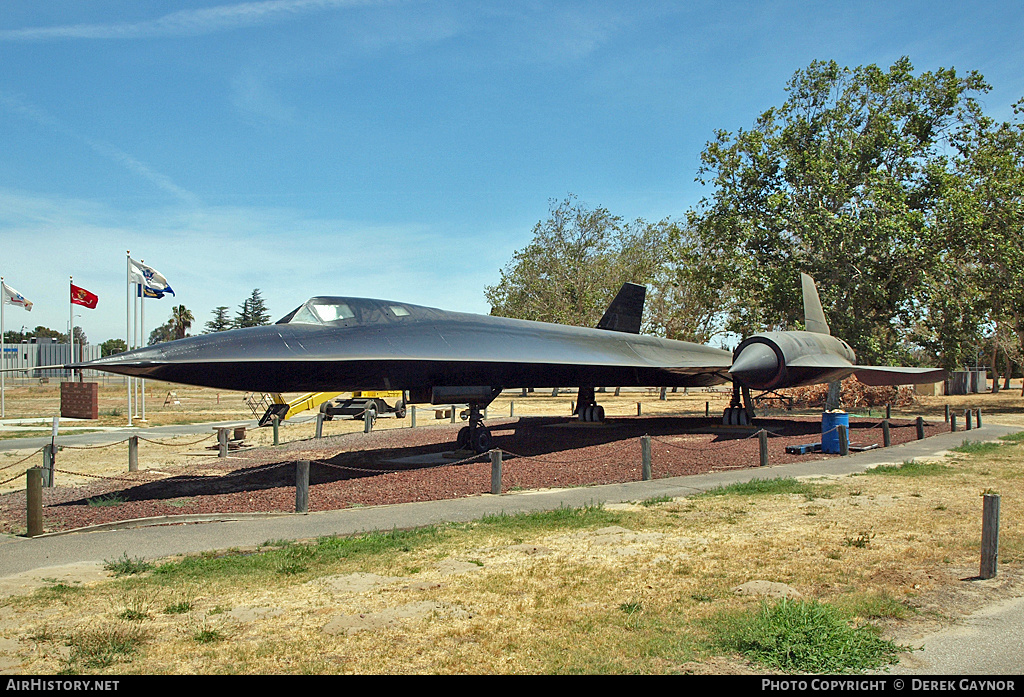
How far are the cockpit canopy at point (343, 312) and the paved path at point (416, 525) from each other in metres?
4.32

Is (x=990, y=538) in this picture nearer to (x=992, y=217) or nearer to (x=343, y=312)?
(x=343, y=312)

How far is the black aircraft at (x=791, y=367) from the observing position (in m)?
18.6

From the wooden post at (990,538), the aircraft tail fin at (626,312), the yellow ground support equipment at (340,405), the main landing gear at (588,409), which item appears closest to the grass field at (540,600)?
the wooden post at (990,538)

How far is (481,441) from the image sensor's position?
50.7 feet

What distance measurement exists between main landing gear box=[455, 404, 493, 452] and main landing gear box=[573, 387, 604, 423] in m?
8.45

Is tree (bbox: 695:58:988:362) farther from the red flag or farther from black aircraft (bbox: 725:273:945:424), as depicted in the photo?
the red flag

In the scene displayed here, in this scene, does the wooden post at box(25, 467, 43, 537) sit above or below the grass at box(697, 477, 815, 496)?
above

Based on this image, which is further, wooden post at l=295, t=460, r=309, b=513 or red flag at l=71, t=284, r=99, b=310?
red flag at l=71, t=284, r=99, b=310

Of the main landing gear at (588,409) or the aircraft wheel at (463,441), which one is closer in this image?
the aircraft wheel at (463,441)

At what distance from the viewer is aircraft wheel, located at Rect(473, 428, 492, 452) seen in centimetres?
1539

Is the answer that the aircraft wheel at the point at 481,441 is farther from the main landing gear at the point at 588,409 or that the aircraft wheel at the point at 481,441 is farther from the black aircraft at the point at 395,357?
the main landing gear at the point at 588,409

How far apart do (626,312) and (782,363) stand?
5973mm

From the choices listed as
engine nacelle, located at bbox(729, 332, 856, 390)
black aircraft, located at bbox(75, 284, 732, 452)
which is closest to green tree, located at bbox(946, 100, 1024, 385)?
engine nacelle, located at bbox(729, 332, 856, 390)

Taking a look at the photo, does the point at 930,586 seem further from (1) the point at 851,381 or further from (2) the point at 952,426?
(1) the point at 851,381
